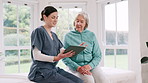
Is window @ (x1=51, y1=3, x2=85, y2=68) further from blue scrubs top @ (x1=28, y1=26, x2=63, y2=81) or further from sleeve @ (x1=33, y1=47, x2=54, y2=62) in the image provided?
sleeve @ (x1=33, y1=47, x2=54, y2=62)

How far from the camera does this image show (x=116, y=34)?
10.2ft

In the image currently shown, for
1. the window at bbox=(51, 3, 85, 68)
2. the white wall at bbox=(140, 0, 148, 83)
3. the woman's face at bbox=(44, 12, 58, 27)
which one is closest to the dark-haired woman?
the woman's face at bbox=(44, 12, 58, 27)

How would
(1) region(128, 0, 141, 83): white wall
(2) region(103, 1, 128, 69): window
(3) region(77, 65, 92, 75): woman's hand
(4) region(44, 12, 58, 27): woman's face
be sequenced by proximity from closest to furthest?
(4) region(44, 12, 58, 27): woman's face < (3) region(77, 65, 92, 75): woman's hand < (1) region(128, 0, 141, 83): white wall < (2) region(103, 1, 128, 69): window

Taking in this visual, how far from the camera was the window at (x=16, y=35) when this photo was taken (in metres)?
3.09

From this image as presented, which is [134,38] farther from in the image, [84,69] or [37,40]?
[37,40]

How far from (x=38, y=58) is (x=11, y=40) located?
1.66 meters

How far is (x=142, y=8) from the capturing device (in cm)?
227

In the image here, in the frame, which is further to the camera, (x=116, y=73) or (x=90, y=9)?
(x=90, y=9)

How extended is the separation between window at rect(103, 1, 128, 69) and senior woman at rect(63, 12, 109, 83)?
3.16 feet

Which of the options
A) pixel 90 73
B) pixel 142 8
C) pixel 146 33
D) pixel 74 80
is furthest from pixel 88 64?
pixel 142 8

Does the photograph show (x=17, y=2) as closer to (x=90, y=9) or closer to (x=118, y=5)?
(x=90, y=9)

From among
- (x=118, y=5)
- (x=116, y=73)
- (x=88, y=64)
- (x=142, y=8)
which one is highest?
(x=118, y=5)

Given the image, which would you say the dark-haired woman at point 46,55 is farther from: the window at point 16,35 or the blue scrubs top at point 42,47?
the window at point 16,35

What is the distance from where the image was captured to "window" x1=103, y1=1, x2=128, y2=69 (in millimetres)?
2977
